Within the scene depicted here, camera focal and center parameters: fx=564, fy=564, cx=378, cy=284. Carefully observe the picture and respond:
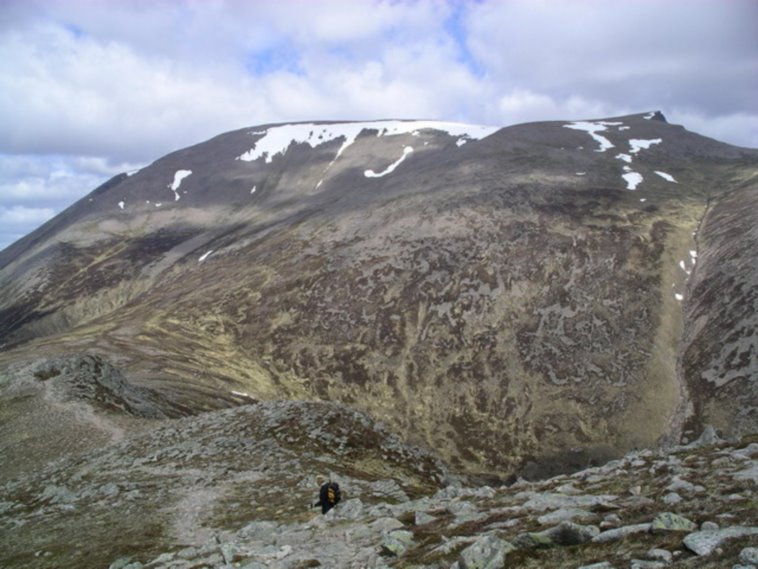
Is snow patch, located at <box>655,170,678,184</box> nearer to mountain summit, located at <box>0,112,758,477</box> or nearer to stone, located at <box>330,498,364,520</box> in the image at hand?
mountain summit, located at <box>0,112,758,477</box>

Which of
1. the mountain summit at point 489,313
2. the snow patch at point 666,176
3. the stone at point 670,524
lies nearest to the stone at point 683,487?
the stone at point 670,524

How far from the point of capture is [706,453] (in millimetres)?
18797

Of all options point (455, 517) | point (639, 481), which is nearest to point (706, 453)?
point (639, 481)

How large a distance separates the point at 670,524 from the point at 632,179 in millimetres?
149895

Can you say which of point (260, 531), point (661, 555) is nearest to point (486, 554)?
point (661, 555)

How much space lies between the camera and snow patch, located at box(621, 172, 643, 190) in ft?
462

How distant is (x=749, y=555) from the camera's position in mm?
8445

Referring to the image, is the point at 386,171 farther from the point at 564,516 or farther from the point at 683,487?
the point at 564,516

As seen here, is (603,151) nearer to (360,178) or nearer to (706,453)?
(360,178)

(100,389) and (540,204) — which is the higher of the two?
(540,204)

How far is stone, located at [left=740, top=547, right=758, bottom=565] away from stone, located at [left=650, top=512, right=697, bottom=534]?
6.70 ft

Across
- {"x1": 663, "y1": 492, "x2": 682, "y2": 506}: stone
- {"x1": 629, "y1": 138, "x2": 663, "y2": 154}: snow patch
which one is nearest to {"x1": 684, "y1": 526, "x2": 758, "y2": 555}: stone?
{"x1": 663, "y1": 492, "x2": 682, "y2": 506}: stone

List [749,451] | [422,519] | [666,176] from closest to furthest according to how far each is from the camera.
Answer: [422,519] → [749,451] → [666,176]

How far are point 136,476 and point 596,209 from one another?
122355 mm
